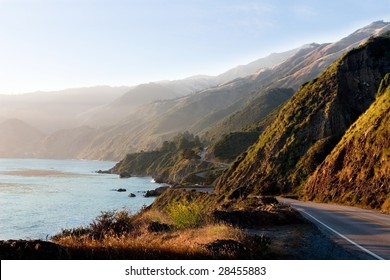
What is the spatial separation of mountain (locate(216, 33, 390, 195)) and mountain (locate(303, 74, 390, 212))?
295 inches

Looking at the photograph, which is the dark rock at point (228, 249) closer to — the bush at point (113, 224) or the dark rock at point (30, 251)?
the dark rock at point (30, 251)

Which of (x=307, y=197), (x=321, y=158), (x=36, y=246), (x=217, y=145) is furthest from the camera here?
Result: (x=217, y=145)

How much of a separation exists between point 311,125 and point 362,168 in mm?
24278

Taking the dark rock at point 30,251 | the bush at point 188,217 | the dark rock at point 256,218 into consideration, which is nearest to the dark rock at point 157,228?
the bush at point 188,217

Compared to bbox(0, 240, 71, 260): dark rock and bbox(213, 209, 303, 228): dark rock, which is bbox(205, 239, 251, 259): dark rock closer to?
bbox(0, 240, 71, 260): dark rock

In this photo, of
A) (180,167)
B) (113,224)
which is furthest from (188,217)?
(180,167)

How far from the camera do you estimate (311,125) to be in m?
63.4

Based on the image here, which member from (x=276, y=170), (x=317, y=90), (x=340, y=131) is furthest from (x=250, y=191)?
(x=317, y=90)

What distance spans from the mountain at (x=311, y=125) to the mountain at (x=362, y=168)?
24.6ft

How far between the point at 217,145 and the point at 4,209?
265 ft

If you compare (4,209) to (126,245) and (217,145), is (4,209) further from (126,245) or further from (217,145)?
(217,145)

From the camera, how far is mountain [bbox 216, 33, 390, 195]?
5762 cm

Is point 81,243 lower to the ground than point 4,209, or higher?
higher

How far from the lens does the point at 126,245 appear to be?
39.2 ft
